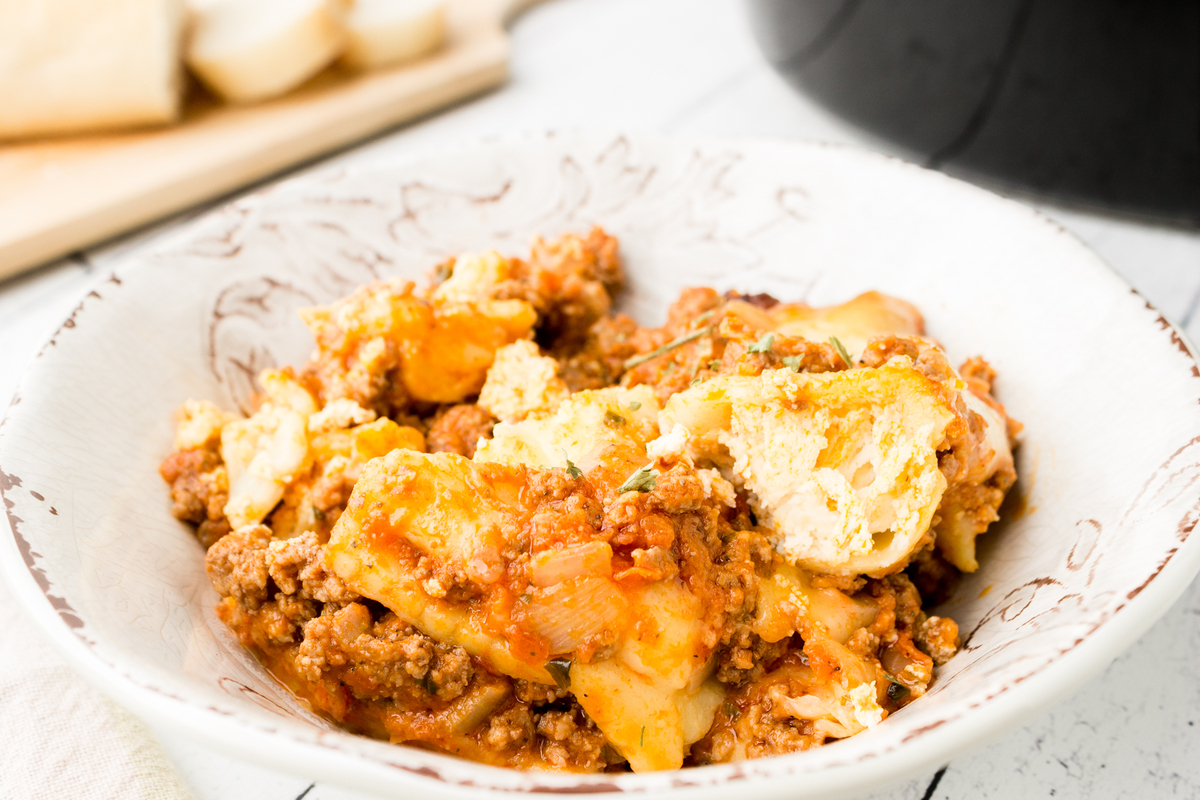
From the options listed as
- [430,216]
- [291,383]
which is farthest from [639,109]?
[291,383]

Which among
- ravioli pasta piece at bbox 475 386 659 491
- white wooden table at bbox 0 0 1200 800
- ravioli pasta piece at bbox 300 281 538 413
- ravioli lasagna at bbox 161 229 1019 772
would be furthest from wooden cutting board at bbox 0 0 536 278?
ravioli pasta piece at bbox 475 386 659 491

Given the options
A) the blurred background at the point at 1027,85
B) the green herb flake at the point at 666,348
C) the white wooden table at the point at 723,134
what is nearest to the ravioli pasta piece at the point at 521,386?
the green herb flake at the point at 666,348

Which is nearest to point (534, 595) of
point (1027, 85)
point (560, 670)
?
point (560, 670)

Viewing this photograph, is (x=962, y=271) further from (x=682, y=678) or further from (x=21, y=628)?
(x=21, y=628)

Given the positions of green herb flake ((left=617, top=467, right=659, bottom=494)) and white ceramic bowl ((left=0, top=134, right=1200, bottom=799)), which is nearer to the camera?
white ceramic bowl ((left=0, top=134, right=1200, bottom=799))

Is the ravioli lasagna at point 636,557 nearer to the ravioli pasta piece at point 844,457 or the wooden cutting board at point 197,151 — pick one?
the ravioli pasta piece at point 844,457

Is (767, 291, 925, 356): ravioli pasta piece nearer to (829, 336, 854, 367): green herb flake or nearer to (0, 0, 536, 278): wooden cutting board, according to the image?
(829, 336, 854, 367): green herb flake
